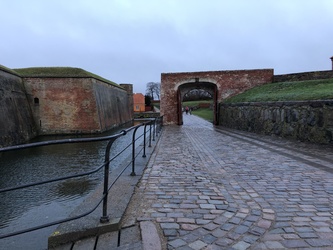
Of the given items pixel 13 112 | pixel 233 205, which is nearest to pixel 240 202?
pixel 233 205

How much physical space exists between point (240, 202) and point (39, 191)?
4.64 m

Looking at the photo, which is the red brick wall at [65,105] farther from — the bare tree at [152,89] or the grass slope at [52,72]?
the bare tree at [152,89]

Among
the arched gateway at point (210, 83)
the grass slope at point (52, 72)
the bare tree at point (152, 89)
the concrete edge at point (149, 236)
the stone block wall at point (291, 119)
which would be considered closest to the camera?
the concrete edge at point (149, 236)

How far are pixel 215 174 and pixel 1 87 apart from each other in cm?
1522

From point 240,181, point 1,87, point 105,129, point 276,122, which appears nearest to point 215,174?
point 240,181

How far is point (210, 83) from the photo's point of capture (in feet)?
69.1

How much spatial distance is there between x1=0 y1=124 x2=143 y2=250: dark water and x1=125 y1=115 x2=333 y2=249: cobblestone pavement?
1.54 meters

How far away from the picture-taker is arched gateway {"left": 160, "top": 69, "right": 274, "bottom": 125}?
20.0 meters

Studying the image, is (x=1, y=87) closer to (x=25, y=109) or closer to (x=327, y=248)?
(x=25, y=109)

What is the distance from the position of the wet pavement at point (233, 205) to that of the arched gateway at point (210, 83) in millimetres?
13899

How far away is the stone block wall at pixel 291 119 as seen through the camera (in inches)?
346

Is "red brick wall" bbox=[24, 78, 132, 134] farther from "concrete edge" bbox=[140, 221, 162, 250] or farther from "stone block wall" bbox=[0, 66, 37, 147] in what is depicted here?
"concrete edge" bbox=[140, 221, 162, 250]

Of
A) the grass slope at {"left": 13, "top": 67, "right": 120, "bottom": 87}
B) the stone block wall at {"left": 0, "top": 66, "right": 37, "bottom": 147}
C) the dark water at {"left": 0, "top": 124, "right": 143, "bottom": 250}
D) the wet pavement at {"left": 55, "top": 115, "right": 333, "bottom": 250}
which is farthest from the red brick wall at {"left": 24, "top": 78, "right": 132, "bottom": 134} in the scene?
the wet pavement at {"left": 55, "top": 115, "right": 333, "bottom": 250}

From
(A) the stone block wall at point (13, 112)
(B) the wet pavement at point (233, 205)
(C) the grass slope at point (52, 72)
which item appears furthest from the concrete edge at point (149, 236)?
(C) the grass slope at point (52, 72)
